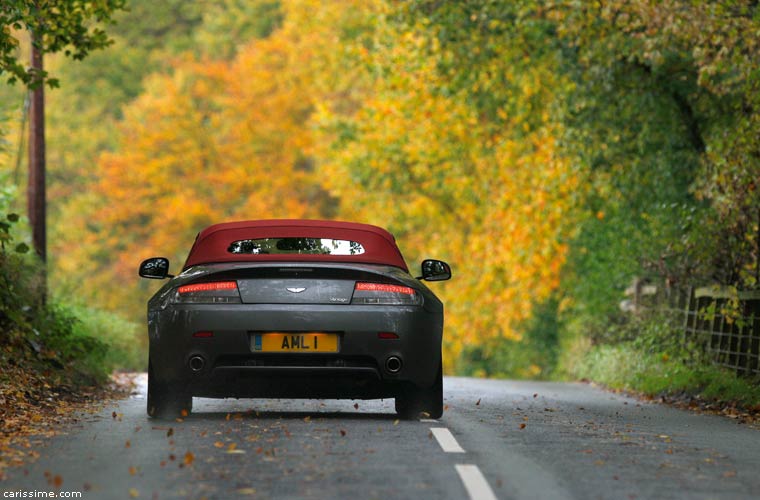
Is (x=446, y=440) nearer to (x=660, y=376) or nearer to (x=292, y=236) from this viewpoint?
(x=292, y=236)

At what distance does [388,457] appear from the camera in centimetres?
861

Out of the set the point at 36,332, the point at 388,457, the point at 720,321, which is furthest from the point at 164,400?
the point at 720,321

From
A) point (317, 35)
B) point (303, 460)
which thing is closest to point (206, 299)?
point (303, 460)

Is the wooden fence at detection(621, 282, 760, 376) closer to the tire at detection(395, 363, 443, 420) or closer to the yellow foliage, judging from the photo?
the yellow foliage

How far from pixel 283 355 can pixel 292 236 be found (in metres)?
1.44

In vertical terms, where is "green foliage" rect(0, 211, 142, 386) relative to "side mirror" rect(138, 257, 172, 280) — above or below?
below

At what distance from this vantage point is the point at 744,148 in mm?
15344

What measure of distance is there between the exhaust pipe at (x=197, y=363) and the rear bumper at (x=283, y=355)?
1cm

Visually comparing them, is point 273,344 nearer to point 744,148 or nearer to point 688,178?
point 744,148

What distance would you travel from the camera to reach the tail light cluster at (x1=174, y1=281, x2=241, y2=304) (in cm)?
1058

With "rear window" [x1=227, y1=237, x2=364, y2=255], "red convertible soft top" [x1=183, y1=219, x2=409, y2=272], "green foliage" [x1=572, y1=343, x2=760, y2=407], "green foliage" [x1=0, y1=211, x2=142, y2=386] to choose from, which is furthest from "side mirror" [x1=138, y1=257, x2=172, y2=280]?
"green foliage" [x1=572, y1=343, x2=760, y2=407]

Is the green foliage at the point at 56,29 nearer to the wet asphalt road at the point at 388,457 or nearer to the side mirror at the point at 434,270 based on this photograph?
the wet asphalt road at the point at 388,457

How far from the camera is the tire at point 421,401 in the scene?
11.1 meters

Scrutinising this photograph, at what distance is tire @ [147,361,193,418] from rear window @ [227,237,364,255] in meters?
1.24
